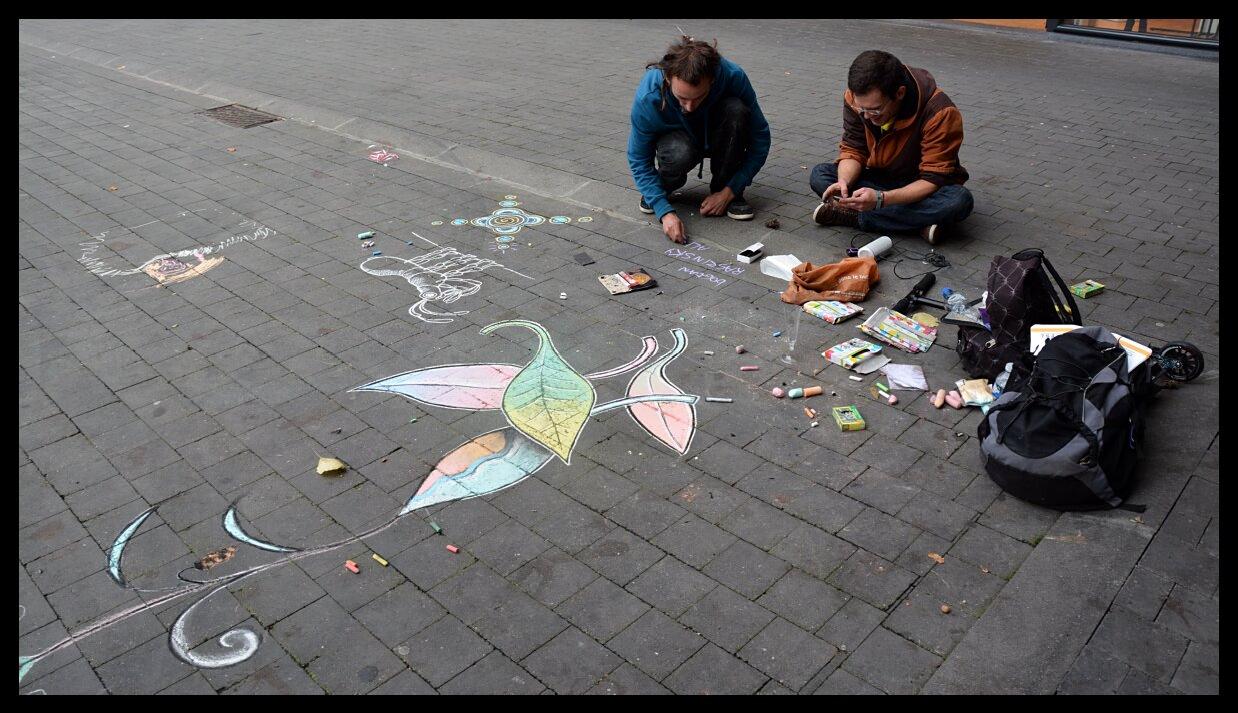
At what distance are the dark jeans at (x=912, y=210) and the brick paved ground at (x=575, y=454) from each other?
0.88 feet

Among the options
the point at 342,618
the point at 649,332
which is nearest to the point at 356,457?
the point at 342,618

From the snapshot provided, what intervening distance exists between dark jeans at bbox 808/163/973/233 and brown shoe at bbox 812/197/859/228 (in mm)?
71

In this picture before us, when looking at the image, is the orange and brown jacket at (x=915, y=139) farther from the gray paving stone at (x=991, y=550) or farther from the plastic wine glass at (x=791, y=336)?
the gray paving stone at (x=991, y=550)

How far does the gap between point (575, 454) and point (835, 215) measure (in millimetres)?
3001

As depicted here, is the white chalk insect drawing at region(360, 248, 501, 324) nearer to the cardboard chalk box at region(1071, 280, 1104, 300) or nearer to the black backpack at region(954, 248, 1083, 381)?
the black backpack at region(954, 248, 1083, 381)

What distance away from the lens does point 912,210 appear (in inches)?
218

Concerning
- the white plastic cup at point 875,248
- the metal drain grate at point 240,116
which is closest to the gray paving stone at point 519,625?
the white plastic cup at point 875,248

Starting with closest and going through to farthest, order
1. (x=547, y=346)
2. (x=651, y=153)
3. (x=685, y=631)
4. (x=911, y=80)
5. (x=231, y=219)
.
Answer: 1. (x=685, y=631)
2. (x=547, y=346)
3. (x=911, y=80)
4. (x=651, y=153)
5. (x=231, y=219)

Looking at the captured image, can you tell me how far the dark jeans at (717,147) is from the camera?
19.4ft

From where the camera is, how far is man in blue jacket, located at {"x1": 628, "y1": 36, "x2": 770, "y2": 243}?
5789mm

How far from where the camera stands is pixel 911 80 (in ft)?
17.2

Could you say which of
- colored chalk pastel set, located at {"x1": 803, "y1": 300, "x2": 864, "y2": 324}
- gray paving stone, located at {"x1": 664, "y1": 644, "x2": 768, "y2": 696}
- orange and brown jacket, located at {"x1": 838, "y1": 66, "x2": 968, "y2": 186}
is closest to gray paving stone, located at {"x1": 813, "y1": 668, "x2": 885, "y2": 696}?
gray paving stone, located at {"x1": 664, "y1": 644, "x2": 768, "y2": 696}
